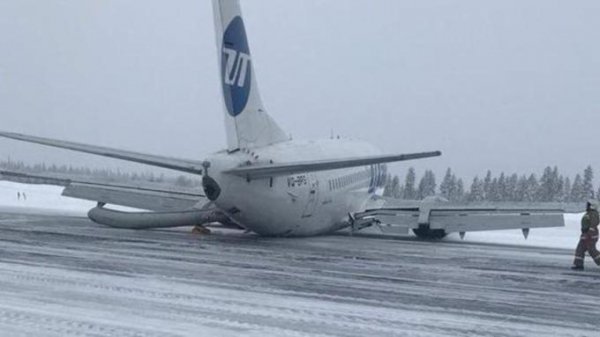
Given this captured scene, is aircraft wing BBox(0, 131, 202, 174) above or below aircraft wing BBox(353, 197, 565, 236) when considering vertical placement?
above

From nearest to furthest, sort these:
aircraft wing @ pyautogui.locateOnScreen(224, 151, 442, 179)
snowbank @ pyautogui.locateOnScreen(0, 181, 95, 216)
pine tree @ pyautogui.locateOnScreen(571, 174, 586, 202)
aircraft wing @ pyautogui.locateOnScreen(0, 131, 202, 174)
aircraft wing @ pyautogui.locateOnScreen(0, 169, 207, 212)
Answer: aircraft wing @ pyautogui.locateOnScreen(224, 151, 442, 179)
aircraft wing @ pyautogui.locateOnScreen(0, 131, 202, 174)
aircraft wing @ pyautogui.locateOnScreen(0, 169, 207, 212)
snowbank @ pyautogui.locateOnScreen(0, 181, 95, 216)
pine tree @ pyautogui.locateOnScreen(571, 174, 586, 202)

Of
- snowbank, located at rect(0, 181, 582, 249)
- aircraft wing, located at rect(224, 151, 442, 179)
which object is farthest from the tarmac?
snowbank, located at rect(0, 181, 582, 249)

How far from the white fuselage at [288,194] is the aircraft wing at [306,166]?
0.95ft

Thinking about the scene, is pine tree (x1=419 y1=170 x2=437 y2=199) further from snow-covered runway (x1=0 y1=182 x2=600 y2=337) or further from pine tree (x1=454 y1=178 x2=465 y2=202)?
snow-covered runway (x1=0 y1=182 x2=600 y2=337)

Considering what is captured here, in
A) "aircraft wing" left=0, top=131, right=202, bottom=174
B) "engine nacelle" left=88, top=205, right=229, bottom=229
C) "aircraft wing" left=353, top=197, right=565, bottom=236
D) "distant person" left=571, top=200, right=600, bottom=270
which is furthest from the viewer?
"aircraft wing" left=353, top=197, right=565, bottom=236

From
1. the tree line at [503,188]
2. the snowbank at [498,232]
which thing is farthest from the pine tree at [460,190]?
the snowbank at [498,232]

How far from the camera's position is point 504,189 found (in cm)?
11344

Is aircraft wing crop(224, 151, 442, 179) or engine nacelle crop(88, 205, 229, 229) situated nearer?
aircraft wing crop(224, 151, 442, 179)

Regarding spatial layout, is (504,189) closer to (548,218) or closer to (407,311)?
(548,218)

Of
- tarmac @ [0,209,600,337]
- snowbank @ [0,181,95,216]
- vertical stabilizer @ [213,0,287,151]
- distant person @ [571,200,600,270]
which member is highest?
vertical stabilizer @ [213,0,287,151]

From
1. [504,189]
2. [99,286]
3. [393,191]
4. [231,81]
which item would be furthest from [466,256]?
[504,189]

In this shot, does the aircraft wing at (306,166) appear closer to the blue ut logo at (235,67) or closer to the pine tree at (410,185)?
the blue ut logo at (235,67)

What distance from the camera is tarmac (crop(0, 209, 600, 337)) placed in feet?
30.6

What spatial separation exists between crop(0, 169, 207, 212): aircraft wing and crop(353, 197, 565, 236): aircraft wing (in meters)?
6.49
